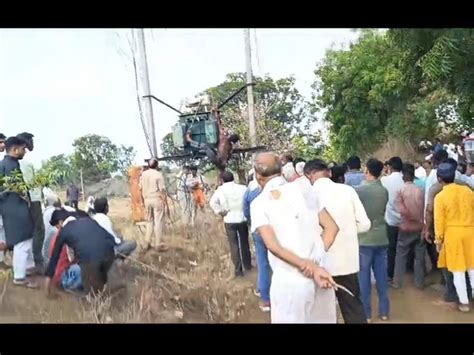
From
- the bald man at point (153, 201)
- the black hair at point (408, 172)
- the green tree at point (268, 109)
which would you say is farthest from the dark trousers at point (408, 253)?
the bald man at point (153, 201)

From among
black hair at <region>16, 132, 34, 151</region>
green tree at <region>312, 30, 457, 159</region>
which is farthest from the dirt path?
green tree at <region>312, 30, 457, 159</region>

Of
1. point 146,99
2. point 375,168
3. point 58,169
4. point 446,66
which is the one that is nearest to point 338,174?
point 375,168

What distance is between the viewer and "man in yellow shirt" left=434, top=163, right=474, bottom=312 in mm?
4195

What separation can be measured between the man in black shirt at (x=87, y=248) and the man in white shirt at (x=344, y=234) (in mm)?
1469

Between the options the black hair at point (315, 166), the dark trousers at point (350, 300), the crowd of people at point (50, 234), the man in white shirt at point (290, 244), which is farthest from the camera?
the crowd of people at point (50, 234)

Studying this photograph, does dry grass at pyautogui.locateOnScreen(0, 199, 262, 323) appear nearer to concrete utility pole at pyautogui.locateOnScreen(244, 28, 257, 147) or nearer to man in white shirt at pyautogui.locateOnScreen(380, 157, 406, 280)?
concrete utility pole at pyautogui.locateOnScreen(244, 28, 257, 147)

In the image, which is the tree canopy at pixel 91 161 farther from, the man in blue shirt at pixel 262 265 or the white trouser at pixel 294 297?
the white trouser at pixel 294 297

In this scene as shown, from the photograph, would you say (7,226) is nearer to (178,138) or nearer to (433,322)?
(178,138)

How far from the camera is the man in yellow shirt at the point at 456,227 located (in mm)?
4195

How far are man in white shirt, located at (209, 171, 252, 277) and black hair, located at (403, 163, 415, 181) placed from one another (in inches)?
41.3

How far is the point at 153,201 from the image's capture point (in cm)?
446

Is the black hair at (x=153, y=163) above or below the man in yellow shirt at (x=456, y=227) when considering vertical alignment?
above

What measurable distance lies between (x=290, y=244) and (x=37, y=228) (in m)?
2.03

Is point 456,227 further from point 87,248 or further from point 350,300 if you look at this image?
point 87,248
